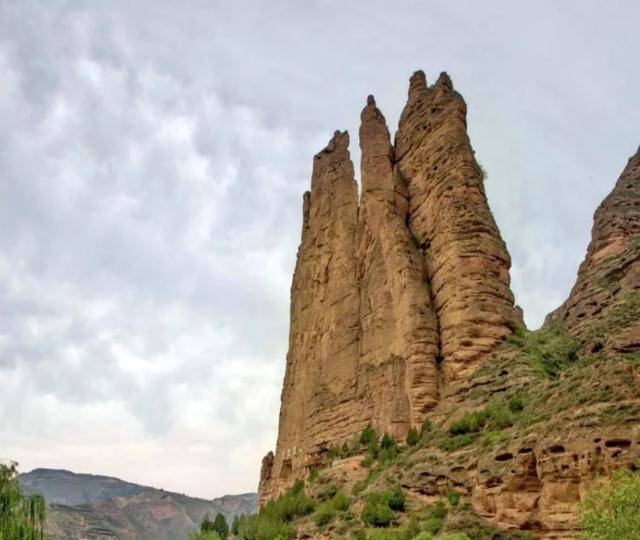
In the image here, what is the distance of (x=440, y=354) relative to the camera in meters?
39.4

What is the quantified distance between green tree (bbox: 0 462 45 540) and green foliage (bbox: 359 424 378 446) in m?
18.1

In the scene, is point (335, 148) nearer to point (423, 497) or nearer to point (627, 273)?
point (627, 273)

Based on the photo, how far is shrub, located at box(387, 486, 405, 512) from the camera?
28.9m

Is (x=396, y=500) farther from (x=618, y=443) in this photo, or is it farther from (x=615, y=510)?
(x=615, y=510)

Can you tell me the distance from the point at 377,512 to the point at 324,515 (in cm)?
487

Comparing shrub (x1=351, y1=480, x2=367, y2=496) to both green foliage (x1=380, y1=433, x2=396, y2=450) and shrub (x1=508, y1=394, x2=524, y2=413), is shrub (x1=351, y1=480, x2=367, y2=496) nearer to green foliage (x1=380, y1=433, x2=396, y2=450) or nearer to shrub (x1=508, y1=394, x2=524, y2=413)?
green foliage (x1=380, y1=433, x2=396, y2=450)

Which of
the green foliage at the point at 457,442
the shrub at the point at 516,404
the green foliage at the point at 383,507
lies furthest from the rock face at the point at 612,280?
the green foliage at the point at 383,507

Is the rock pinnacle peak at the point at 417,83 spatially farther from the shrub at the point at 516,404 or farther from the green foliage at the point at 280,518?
the green foliage at the point at 280,518

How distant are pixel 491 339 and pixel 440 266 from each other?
6347mm

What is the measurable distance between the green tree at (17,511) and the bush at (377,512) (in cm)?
1392

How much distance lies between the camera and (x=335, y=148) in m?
62.2

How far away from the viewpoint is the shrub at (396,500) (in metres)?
28.9

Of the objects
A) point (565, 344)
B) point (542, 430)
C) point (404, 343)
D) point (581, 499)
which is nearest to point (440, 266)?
point (404, 343)

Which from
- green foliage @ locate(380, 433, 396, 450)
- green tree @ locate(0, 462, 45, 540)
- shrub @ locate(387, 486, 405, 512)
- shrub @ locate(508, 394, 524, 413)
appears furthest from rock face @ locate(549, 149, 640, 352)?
green tree @ locate(0, 462, 45, 540)
